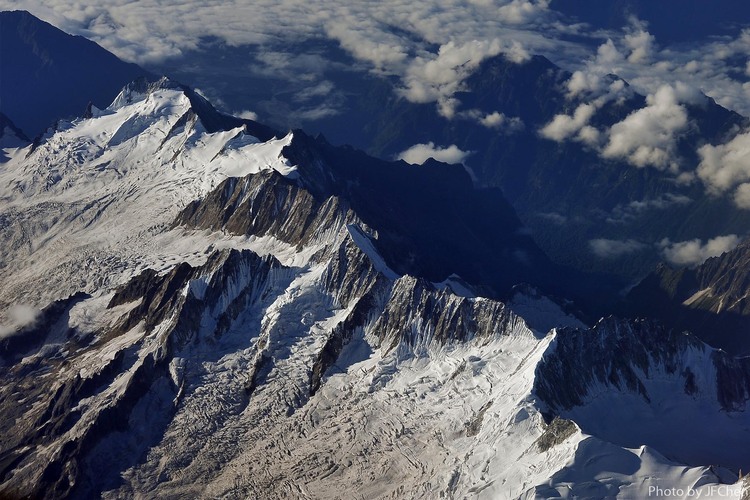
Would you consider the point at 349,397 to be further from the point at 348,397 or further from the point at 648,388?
the point at 648,388

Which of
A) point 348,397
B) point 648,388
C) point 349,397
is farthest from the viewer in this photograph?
point 648,388

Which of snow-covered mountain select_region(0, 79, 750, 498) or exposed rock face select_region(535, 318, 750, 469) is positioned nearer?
snow-covered mountain select_region(0, 79, 750, 498)

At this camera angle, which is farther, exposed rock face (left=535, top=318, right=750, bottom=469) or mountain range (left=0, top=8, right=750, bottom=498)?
exposed rock face (left=535, top=318, right=750, bottom=469)

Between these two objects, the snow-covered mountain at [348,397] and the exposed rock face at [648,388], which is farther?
the exposed rock face at [648,388]

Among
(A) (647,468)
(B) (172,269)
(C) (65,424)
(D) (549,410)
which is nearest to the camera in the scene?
(A) (647,468)

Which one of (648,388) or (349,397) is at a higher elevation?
(349,397)

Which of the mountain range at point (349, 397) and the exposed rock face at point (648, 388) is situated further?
the exposed rock face at point (648, 388)

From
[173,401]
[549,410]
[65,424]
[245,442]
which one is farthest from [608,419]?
[65,424]

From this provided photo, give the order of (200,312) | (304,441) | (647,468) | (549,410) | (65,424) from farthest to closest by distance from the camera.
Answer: (200,312) → (65,424) → (304,441) → (549,410) → (647,468)

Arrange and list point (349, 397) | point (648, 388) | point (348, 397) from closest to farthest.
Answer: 1. point (349, 397)
2. point (348, 397)
3. point (648, 388)

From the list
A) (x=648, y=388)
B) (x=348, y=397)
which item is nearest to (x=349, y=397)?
(x=348, y=397)

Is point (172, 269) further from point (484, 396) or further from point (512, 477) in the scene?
point (512, 477)
